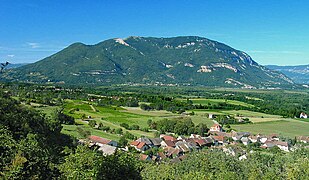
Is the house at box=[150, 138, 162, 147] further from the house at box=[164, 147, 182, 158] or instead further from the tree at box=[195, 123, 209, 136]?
the tree at box=[195, 123, 209, 136]

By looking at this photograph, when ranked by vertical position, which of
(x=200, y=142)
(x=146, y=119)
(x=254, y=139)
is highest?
(x=146, y=119)

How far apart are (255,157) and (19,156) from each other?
2863 cm

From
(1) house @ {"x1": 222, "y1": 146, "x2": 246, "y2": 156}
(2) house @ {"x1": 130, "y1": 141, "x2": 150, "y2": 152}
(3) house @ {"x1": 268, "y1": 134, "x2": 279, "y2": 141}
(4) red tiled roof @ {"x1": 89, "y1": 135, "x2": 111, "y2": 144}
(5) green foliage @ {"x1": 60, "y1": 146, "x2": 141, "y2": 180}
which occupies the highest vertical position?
(5) green foliage @ {"x1": 60, "y1": 146, "x2": 141, "y2": 180}

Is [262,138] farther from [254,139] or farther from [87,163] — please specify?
[87,163]

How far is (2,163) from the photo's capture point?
43.2 feet

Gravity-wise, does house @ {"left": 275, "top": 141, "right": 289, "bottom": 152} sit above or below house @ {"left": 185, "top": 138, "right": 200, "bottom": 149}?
below

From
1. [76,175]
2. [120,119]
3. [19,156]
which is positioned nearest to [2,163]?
[19,156]

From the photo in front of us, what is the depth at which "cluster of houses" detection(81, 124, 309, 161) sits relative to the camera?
136 feet

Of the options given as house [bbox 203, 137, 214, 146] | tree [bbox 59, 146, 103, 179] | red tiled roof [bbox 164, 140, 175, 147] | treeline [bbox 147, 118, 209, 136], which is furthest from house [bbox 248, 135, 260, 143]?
tree [bbox 59, 146, 103, 179]

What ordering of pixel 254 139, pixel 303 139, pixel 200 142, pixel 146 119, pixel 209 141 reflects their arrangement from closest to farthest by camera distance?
pixel 200 142
pixel 209 141
pixel 303 139
pixel 254 139
pixel 146 119

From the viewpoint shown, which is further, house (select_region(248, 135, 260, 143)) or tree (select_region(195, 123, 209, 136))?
tree (select_region(195, 123, 209, 136))

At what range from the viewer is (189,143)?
48375 mm

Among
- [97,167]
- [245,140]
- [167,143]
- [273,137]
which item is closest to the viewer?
[97,167]

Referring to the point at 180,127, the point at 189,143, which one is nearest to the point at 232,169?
the point at 189,143
